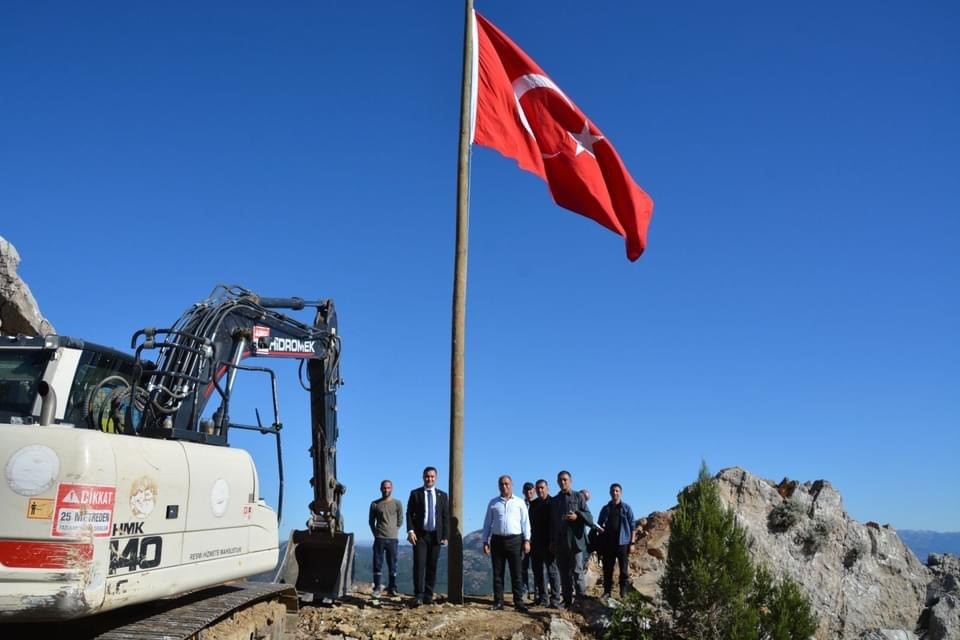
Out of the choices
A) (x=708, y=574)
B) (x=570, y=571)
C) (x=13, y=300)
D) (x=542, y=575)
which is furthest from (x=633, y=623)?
(x=13, y=300)

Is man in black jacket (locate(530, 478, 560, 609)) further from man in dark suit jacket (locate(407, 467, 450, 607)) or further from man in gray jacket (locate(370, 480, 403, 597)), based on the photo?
man in gray jacket (locate(370, 480, 403, 597))

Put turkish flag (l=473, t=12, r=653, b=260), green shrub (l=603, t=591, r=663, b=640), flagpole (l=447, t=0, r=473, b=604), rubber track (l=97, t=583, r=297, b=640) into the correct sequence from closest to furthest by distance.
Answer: rubber track (l=97, t=583, r=297, b=640) → green shrub (l=603, t=591, r=663, b=640) → flagpole (l=447, t=0, r=473, b=604) → turkish flag (l=473, t=12, r=653, b=260)

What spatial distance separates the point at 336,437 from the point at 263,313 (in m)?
2.24

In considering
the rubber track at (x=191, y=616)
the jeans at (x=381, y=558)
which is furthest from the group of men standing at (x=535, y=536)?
the rubber track at (x=191, y=616)

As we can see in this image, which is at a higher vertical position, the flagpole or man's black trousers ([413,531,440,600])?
the flagpole

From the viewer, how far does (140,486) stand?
599 cm

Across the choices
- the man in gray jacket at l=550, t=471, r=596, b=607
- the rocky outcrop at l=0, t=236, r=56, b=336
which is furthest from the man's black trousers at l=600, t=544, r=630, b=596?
the rocky outcrop at l=0, t=236, r=56, b=336

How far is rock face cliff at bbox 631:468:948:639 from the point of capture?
1330 cm

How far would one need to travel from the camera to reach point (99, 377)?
6973 mm

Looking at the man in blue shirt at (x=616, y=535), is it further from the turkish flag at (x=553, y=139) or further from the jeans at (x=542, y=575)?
the turkish flag at (x=553, y=139)

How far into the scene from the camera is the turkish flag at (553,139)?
13148mm

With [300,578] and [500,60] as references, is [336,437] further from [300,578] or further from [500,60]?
[500,60]

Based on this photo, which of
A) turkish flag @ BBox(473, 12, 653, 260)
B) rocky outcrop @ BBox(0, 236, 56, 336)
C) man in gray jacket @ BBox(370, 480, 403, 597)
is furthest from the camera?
rocky outcrop @ BBox(0, 236, 56, 336)

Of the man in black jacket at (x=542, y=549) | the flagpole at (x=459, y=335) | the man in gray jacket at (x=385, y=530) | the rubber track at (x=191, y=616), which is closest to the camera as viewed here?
the rubber track at (x=191, y=616)
